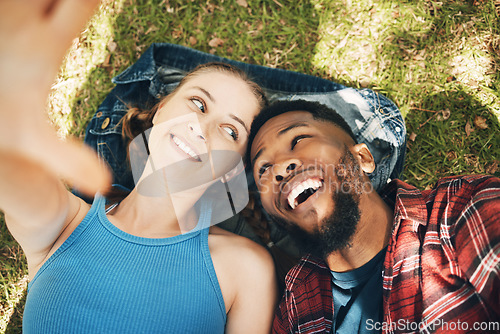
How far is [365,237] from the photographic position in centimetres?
246

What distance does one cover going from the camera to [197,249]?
264 centimetres

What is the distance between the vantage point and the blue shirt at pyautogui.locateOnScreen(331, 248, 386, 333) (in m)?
2.43

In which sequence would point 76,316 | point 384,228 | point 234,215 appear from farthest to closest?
point 234,215 < point 384,228 < point 76,316

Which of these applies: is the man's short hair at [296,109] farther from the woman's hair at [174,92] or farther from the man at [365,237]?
the woman's hair at [174,92]

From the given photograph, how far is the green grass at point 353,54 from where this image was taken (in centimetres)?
322

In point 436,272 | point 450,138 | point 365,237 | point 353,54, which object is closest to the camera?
point 436,272

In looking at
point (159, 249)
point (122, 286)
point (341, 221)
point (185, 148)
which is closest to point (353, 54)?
point (341, 221)

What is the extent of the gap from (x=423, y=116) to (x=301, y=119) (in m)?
1.49

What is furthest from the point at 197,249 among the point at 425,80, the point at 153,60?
the point at 425,80

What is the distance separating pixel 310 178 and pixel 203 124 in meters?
0.92

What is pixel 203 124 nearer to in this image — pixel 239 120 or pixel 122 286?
pixel 239 120

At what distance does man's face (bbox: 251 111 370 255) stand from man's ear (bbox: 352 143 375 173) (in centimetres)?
6

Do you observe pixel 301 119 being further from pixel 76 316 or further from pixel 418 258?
pixel 76 316

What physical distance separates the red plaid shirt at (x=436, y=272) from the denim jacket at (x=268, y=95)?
56 cm
